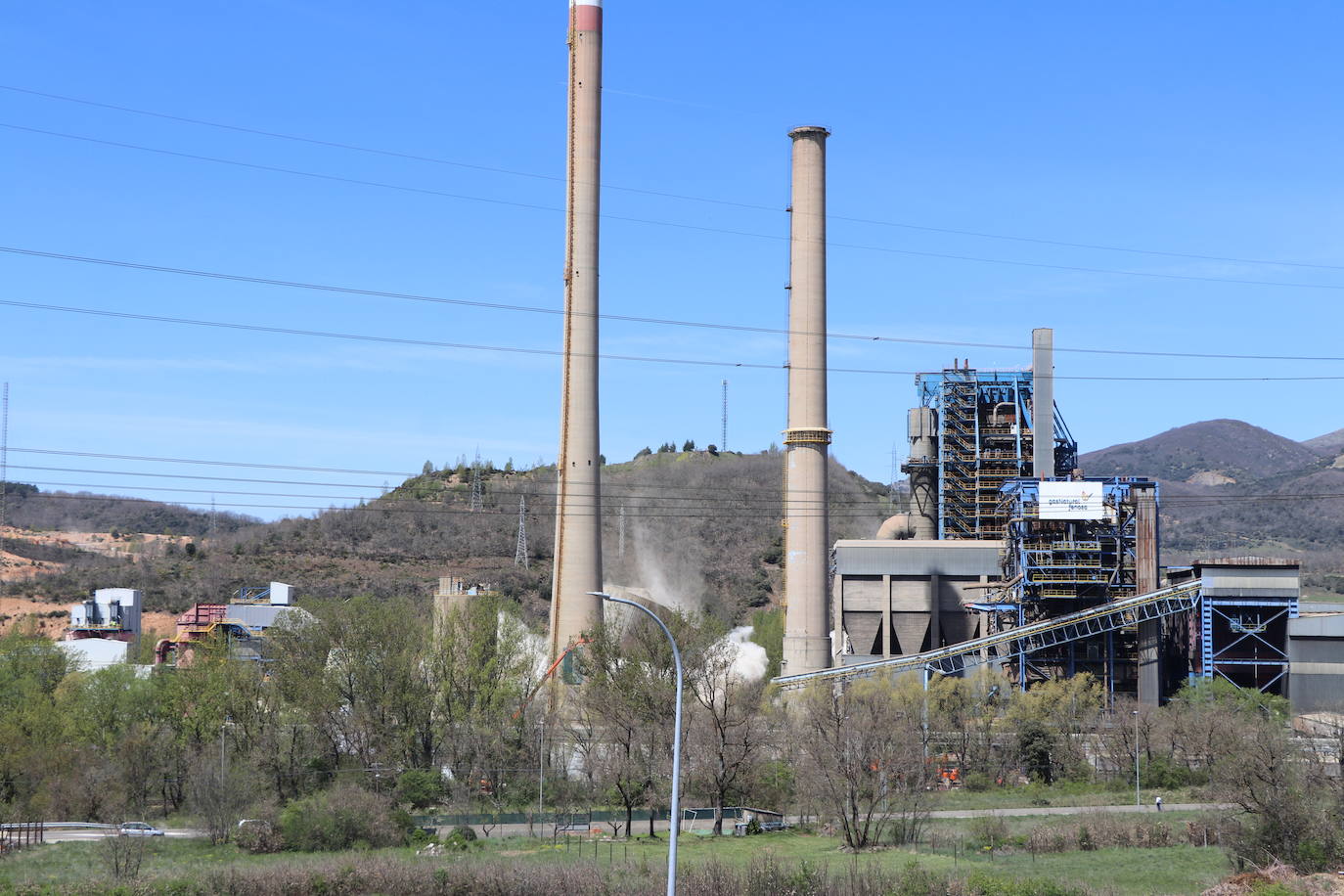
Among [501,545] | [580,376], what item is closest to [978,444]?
[580,376]

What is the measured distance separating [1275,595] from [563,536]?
1385 inches

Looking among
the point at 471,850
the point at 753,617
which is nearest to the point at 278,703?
the point at 471,850

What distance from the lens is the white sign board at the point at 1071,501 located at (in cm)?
7362

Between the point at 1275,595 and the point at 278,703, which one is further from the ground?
the point at 1275,595

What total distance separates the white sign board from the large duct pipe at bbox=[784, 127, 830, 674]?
39.3 ft

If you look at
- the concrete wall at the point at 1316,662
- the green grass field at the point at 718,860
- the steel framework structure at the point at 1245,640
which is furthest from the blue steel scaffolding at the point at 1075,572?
the green grass field at the point at 718,860

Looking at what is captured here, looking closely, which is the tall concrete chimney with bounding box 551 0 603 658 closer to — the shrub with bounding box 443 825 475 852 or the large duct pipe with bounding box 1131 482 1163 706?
the shrub with bounding box 443 825 475 852

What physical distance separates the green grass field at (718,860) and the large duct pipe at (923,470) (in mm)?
43003

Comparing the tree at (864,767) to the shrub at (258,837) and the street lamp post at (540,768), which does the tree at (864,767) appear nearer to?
the street lamp post at (540,768)

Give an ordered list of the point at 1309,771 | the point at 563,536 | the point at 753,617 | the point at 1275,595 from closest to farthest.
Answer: the point at 1309,771
the point at 563,536
the point at 1275,595
the point at 753,617

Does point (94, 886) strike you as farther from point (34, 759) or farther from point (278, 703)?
point (278, 703)

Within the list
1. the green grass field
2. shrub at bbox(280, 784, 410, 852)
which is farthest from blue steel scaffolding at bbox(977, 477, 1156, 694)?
shrub at bbox(280, 784, 410, 852)

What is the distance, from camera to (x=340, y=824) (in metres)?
46.2

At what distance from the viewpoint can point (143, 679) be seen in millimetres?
62875
